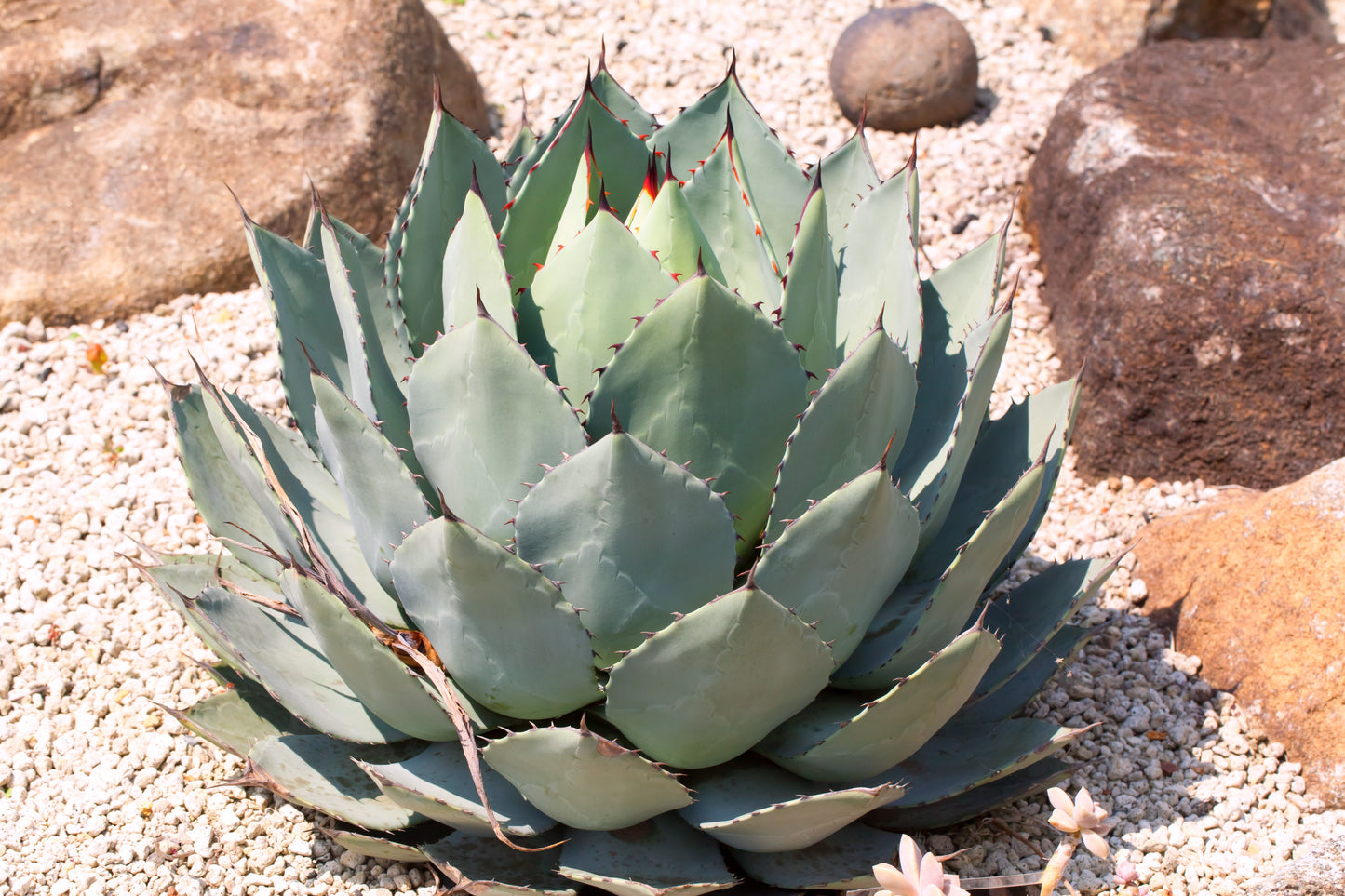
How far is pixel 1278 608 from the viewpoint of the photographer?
2.21 meters

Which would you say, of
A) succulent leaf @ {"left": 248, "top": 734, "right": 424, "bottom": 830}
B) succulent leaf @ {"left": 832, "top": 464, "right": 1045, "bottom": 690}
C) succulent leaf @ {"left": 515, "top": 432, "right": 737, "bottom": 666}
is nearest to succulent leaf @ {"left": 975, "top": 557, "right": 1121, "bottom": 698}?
succulent leaf @ {"left": 832, "top": 464, "right": 1045, "bottom": 690}

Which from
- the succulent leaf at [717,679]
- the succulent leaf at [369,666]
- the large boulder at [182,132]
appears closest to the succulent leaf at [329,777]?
the succulent leaf at [369,666]

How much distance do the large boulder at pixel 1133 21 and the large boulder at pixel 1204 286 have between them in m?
1.31

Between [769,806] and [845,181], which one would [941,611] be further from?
[845,181]

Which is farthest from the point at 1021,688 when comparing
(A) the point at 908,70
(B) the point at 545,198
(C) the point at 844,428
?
(A) the point at 908,70

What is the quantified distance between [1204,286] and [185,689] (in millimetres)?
2532

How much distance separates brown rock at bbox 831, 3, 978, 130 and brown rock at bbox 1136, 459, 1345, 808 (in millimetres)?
2159

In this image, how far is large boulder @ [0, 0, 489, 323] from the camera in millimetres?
3197

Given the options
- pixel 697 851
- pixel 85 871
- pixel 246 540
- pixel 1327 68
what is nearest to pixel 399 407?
pixel 246 540

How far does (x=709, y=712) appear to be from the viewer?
146 centimetres

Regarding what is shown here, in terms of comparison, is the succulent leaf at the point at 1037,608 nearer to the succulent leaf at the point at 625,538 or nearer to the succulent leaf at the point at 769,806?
the succulent leaf at the point at 769,806

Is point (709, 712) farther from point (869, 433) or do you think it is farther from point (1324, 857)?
point (1324, 857)

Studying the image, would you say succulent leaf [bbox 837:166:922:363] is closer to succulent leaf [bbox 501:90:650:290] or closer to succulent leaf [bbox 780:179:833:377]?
succulent leaf [bbox 780:179:833:377]

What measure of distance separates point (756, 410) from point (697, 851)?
0.66 meters
